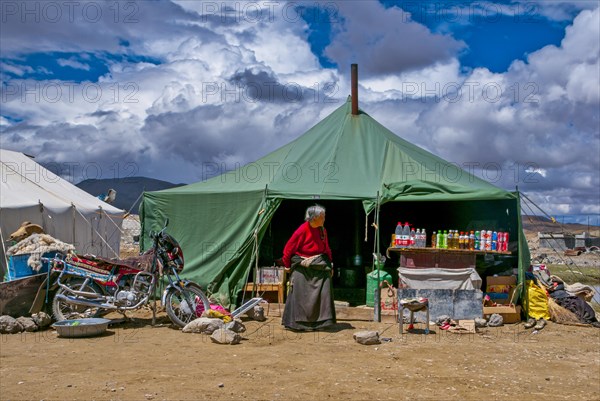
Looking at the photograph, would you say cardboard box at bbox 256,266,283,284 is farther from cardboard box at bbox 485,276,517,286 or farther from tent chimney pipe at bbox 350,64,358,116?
tent chimney pipe at bbox 350,64,358,116

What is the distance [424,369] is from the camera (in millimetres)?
5922

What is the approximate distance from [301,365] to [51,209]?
8031 mm

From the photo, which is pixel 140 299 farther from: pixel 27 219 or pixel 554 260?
pixel 554 260

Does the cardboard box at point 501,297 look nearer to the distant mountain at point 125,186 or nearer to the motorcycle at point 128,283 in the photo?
the motorcycle at point 128,283

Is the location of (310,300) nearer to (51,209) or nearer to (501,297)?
(501,297)

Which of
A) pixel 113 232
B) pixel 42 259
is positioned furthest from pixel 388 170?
pixel 113 232

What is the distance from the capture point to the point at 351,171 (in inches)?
395

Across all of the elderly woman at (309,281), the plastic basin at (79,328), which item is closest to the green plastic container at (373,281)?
the elderly woman at (309,281)

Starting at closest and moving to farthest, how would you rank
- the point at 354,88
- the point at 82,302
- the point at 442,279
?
1. the point at 82,302
2. the point at 442,279
3. the point at 354,88

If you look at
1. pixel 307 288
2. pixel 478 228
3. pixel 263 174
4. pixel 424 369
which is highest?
pixel 263 174

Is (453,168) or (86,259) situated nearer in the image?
(86,259)

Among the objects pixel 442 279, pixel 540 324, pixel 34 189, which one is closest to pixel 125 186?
pixel 34 189

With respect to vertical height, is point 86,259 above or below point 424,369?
above

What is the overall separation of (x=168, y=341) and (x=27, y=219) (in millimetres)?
5728
